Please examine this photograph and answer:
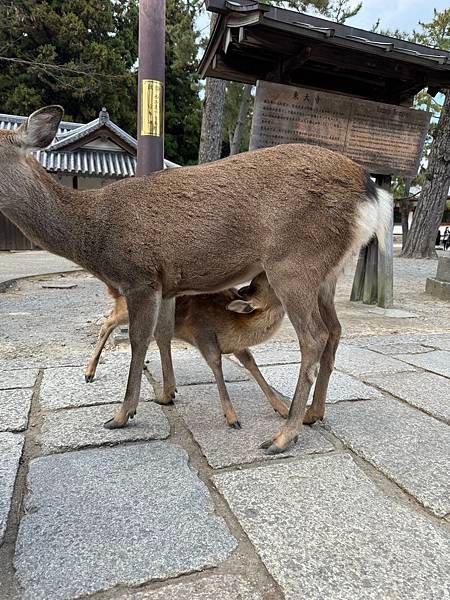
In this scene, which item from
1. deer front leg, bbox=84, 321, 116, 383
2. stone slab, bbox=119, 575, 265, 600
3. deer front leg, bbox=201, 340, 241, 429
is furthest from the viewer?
deer front leg, bbox=84, 321, 116, 383

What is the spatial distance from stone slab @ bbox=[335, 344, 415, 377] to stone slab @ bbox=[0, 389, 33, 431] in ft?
6.96

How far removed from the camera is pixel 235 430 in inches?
90.4

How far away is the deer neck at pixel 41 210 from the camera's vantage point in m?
2.28

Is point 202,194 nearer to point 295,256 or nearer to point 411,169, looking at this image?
point 295,256

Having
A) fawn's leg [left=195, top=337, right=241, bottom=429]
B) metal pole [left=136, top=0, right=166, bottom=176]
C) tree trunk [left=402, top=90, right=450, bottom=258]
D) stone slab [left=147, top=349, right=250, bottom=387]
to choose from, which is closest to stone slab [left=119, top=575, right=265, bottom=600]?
fawn's leg [left=195, top=337, right=241, bottom=429]

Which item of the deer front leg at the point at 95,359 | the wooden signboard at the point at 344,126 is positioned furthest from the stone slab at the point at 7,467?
the wooden signboard at the point at 344,126

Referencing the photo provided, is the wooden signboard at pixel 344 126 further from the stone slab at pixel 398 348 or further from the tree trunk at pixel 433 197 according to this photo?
the tree trunk at pixel 433 197

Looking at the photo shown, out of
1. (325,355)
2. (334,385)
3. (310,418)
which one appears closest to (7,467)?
(310,418)

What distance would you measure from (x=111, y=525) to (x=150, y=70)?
354cm

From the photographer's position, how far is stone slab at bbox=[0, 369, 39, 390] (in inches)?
112

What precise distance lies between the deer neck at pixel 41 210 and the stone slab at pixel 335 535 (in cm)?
140

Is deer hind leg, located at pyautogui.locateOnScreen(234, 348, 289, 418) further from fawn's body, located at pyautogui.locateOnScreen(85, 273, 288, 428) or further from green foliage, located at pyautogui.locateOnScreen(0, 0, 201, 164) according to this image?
green foliage, located at pyautogui.locateOnScreen(0, 0, 201, 164)

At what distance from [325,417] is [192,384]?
92cm

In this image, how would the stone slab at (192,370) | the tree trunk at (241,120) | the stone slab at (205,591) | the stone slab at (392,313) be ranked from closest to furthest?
the stone slab at (205,591)
the stone slab at (192,370)
the stone slab at (392,313)
the tree trunk at (241,120)
